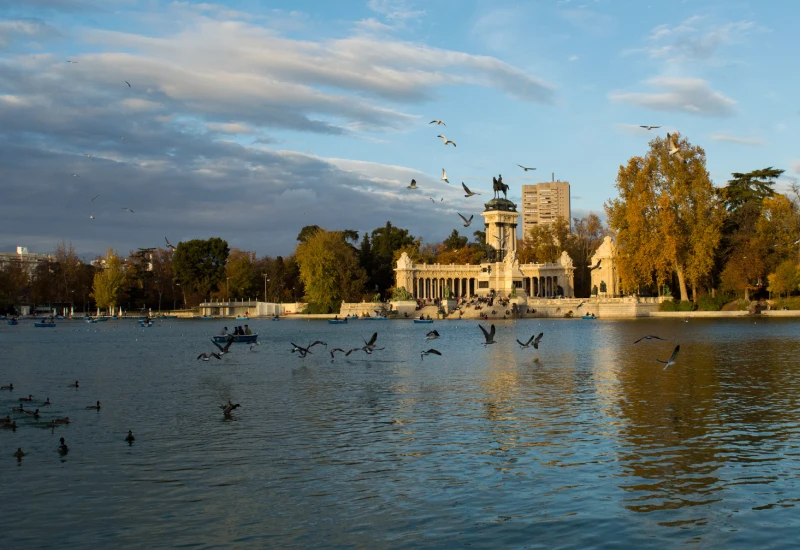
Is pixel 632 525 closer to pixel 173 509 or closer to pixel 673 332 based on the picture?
pixel 173 509

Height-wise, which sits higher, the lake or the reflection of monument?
the reflection of monument

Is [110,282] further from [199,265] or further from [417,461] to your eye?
[417,461]

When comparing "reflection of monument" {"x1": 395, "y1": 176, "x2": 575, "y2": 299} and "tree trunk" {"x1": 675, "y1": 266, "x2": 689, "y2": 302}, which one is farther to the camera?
"reflection of monument" {"x1": 395, "y1": 176, "x2": 575, "y2": 299}

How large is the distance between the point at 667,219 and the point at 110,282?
8220cm

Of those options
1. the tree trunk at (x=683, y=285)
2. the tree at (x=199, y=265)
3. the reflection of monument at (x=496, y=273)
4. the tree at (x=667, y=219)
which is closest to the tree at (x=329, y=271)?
the reflection of monument at (x=496, y=273)

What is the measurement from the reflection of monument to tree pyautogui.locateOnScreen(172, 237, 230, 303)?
31.2m

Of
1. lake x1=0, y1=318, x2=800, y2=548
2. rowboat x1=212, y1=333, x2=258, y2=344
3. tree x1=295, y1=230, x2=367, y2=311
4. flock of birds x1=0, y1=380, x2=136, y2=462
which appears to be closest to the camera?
lake x1=0, y1=318, x2=800, y2=548

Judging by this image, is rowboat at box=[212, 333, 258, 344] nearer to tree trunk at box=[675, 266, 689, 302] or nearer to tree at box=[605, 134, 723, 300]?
tree at box=[605, 134, 723, 300]

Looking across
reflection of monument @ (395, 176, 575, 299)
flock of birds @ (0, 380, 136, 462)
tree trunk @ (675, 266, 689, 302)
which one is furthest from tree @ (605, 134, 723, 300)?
flock of birds @ (0, 380, 136, 462)

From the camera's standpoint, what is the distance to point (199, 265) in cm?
12575

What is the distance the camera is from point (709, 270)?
261ft

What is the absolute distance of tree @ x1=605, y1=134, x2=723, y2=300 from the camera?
7644cm

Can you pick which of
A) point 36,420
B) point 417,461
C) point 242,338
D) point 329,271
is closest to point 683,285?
point 329,271

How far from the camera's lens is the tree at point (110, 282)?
119m
